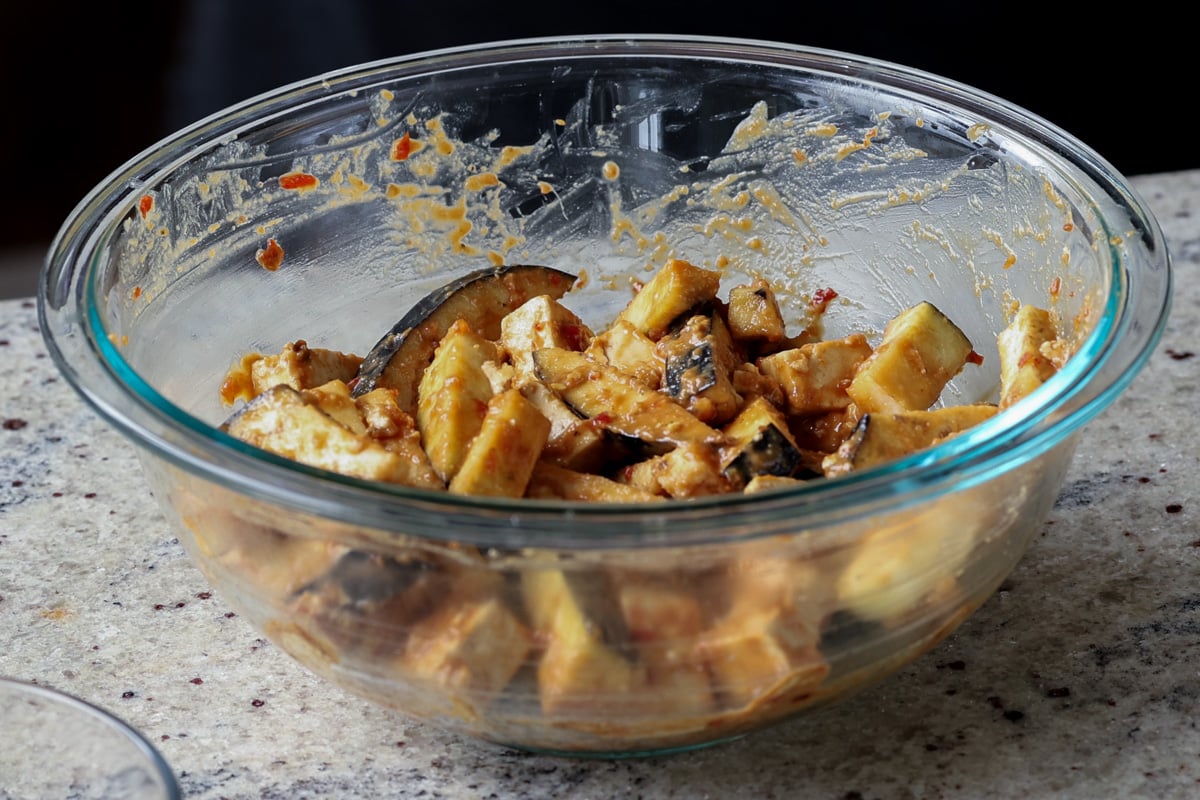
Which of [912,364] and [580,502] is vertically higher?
[580,502]

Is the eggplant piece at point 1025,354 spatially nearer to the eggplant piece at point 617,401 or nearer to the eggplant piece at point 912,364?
the eggplant piece at point 912,364

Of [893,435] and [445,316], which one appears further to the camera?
[445,316]

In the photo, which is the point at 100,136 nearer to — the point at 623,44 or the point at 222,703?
the point at 623,44

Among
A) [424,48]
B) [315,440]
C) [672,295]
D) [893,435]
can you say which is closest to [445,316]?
[672,295]

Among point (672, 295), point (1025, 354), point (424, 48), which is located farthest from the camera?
point (424, 48)

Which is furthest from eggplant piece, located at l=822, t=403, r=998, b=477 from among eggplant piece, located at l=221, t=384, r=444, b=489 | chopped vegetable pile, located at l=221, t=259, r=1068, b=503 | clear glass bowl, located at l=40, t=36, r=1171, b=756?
eggplant piece, located at l=221, t=384, r=444, b=489

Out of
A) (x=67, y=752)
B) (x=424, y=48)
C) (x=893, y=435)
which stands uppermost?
(x=893, y=435)

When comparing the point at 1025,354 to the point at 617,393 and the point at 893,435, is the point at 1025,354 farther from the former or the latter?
the point at 617,393

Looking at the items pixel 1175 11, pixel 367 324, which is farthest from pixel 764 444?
pixel 1175 11
